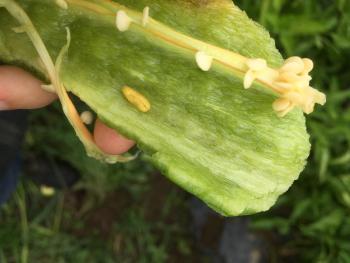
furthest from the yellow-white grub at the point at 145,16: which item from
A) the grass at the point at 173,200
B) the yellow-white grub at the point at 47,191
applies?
the yellow-white grub at the point at 47,191

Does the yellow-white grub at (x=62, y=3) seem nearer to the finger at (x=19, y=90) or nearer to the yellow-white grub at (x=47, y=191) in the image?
the finger at (x=19, y=90)

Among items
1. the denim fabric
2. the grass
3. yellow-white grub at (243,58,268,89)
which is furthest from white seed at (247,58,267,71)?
the denim fabric

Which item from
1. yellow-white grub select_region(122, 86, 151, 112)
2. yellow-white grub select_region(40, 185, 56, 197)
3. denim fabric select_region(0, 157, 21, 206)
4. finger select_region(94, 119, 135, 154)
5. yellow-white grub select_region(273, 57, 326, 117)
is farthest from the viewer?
yellow-white grub select_region(40, 185, 56, 197)

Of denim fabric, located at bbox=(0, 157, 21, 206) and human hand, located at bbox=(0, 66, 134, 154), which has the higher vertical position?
Result: human hand, located at bbox=(0, 66, 134, 154)

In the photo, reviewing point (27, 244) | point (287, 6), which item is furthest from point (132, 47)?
point (27, 244)

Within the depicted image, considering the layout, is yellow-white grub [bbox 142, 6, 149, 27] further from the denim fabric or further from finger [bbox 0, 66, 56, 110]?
the denim fabric

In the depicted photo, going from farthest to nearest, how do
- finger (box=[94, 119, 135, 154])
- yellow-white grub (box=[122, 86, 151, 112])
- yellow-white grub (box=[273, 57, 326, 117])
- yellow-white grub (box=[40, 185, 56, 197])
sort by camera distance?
yellow-white grub (box=[40, 185, 56, 197]) → finger (box=[94, 119, 135, 154]) → yellow-white grub (box=[122, 86, 151, 112]) → yellow-white grub (box=[273, 57, 326, 117])

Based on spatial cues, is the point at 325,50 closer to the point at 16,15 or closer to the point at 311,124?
the point at 311,124

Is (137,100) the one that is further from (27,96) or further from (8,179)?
(8,179)
